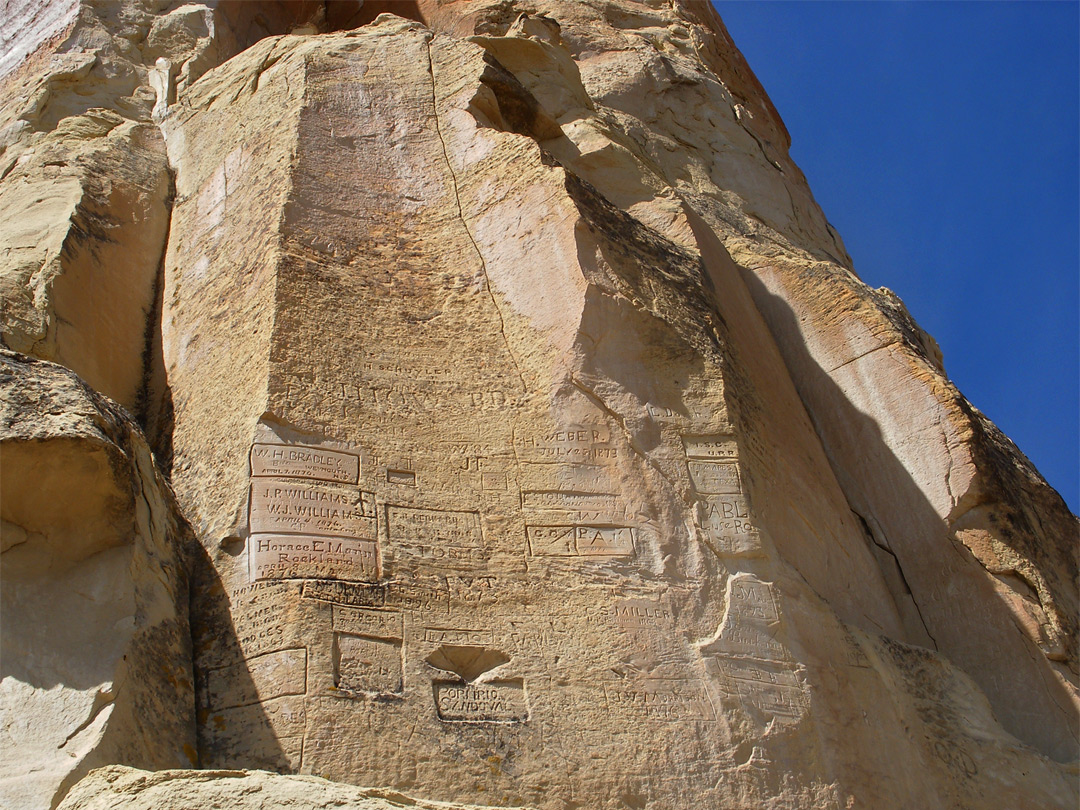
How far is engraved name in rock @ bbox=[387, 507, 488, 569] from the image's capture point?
536 centimetres

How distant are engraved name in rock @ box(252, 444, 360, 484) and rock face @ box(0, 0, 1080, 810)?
17 mm

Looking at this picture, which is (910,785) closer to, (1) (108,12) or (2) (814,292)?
(2) (814,292)

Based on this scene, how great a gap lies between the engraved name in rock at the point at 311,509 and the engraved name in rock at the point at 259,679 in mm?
618

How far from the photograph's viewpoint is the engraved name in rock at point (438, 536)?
5363 mm

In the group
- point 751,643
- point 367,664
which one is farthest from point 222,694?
point 751,643

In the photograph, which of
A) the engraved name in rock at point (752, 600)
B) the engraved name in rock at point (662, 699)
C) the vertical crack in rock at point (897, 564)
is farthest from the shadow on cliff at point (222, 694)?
the vertical crack in rock at point (897, 564)

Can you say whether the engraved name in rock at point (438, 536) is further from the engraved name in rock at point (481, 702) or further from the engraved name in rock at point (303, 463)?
the engraved name in rock at point (481, 702)

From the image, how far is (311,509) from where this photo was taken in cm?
530

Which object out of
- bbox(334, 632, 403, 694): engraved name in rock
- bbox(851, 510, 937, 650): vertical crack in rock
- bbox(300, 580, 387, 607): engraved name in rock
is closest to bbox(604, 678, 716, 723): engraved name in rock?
bbox(334, 632, 403, 694): engraved name in rock

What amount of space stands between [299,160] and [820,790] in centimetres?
459

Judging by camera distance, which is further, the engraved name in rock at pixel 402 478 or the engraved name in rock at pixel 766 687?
the engraved name in rock at pixel 402 478

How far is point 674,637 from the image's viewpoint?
530cm

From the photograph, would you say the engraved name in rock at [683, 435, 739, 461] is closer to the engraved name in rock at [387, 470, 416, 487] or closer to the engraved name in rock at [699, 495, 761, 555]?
the engraved name in rock at [699, 495, 761, 555]

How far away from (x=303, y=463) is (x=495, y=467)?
37.4 inches
